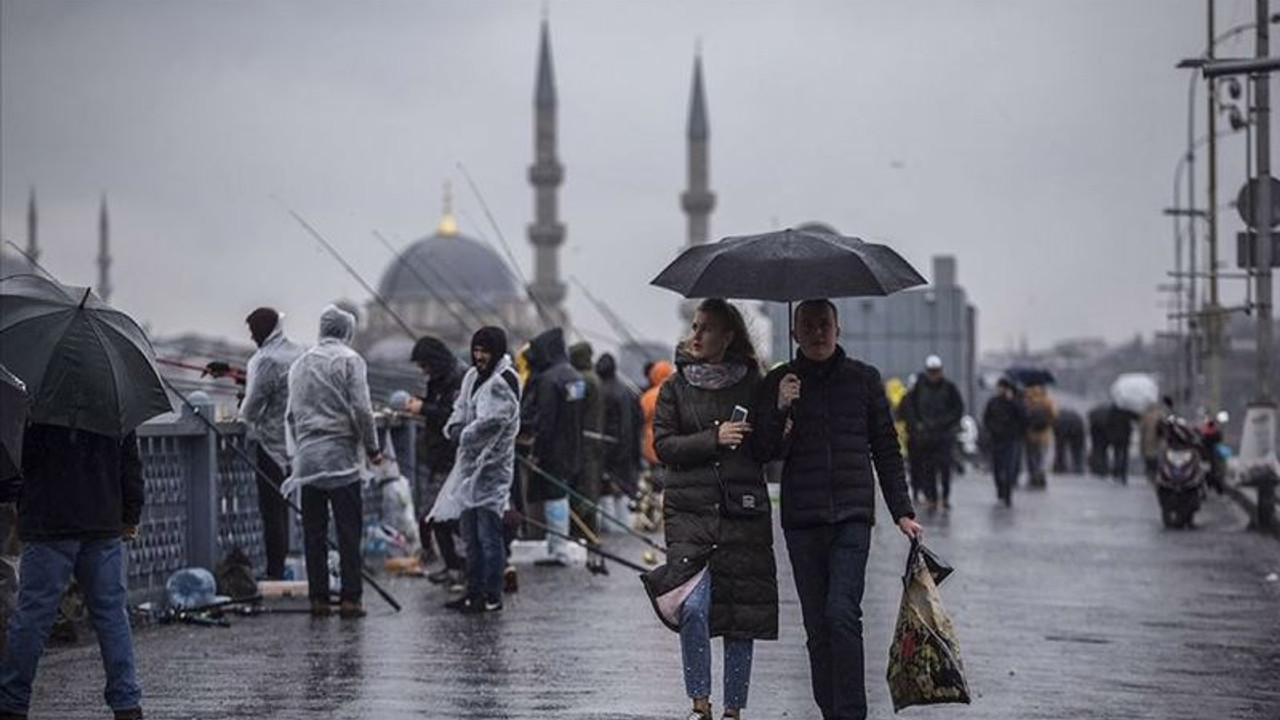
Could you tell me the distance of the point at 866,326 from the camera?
48406 millimetres

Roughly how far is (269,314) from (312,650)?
10.3 ft

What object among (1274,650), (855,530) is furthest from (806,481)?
(1274,650)

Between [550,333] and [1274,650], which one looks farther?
[550,333]

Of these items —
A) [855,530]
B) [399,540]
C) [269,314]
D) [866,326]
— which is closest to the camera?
[855,530]

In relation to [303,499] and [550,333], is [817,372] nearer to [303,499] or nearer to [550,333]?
[303,499]

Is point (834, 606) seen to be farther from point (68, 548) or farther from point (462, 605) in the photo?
point (462, 605)

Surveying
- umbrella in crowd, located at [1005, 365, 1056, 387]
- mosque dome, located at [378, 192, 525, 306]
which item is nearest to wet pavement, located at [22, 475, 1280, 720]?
umbrella in crowd, located at [1005, 365, 1056, 387]

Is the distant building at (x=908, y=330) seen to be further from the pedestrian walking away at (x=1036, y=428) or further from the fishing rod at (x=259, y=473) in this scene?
the fishing rod at (x=259, y=473)

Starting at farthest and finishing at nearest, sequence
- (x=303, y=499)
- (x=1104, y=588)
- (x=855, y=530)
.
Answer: (x=1104, y=588) → (x=303, y=499) → (x=855, y=530)

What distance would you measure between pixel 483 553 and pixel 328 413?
46.3 inches

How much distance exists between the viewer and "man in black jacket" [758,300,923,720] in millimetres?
8984

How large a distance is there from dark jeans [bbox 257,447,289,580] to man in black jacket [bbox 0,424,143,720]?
18.8 ft

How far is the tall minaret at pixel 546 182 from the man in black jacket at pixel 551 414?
128652 millimetres

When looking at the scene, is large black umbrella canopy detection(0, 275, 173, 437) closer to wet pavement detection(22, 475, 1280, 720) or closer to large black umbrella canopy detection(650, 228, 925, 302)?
wet pavement detection(22, 475, 1280, 720)
